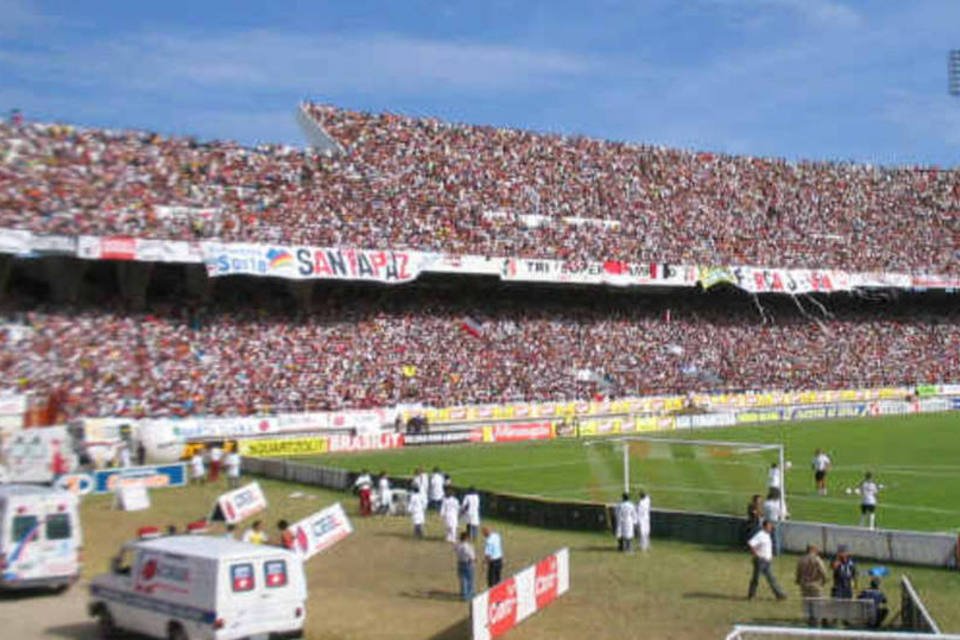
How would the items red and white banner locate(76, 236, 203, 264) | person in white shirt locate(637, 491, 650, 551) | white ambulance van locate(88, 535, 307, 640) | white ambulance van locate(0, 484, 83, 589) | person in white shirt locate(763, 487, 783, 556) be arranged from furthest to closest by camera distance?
red and white banner locate(76, 236, 203, 264), person in white shirt locate(637, 491, 650, 551), person in white shirt locate(763, 487, 783, 556), white ambulance van locate(0, 484, 83, 589), white ambulance van locate(88, 535, 307, 640)

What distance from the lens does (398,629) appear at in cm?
1948

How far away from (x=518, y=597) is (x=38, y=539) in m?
8.98

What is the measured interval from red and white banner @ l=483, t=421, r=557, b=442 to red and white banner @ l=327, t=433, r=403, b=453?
15.7 feet

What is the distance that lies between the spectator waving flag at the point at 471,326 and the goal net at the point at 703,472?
85.3ft

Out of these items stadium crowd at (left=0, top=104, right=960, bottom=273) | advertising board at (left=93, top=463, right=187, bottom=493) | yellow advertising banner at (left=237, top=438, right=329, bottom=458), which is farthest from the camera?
stadium crowd at (left=0, top=104, right=960, bottom=273)

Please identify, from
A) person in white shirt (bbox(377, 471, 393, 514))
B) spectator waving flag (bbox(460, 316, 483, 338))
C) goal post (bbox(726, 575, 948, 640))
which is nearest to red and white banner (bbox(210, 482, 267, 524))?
person in white shirt (bbox(377, 471, 393, 514))

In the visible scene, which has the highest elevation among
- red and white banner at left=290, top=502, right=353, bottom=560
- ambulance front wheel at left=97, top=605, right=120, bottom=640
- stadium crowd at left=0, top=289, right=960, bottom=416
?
stadium crowd at left=0, top=289, right=960, bottom=416

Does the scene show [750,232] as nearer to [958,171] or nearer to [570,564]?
[958,171]

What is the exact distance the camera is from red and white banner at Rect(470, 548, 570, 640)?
56.5ft

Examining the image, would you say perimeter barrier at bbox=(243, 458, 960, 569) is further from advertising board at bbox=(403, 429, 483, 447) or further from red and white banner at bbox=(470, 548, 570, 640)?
advertising board at bbox=(403, 429, 483, 447)

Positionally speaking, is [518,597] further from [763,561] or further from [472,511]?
[472,511]

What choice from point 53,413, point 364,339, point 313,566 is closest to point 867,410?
point 364,339

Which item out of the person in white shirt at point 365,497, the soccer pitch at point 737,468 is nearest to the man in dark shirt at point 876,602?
the soccer pitch at point 737,468

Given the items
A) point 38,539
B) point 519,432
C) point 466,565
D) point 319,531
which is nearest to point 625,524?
point 466,565
